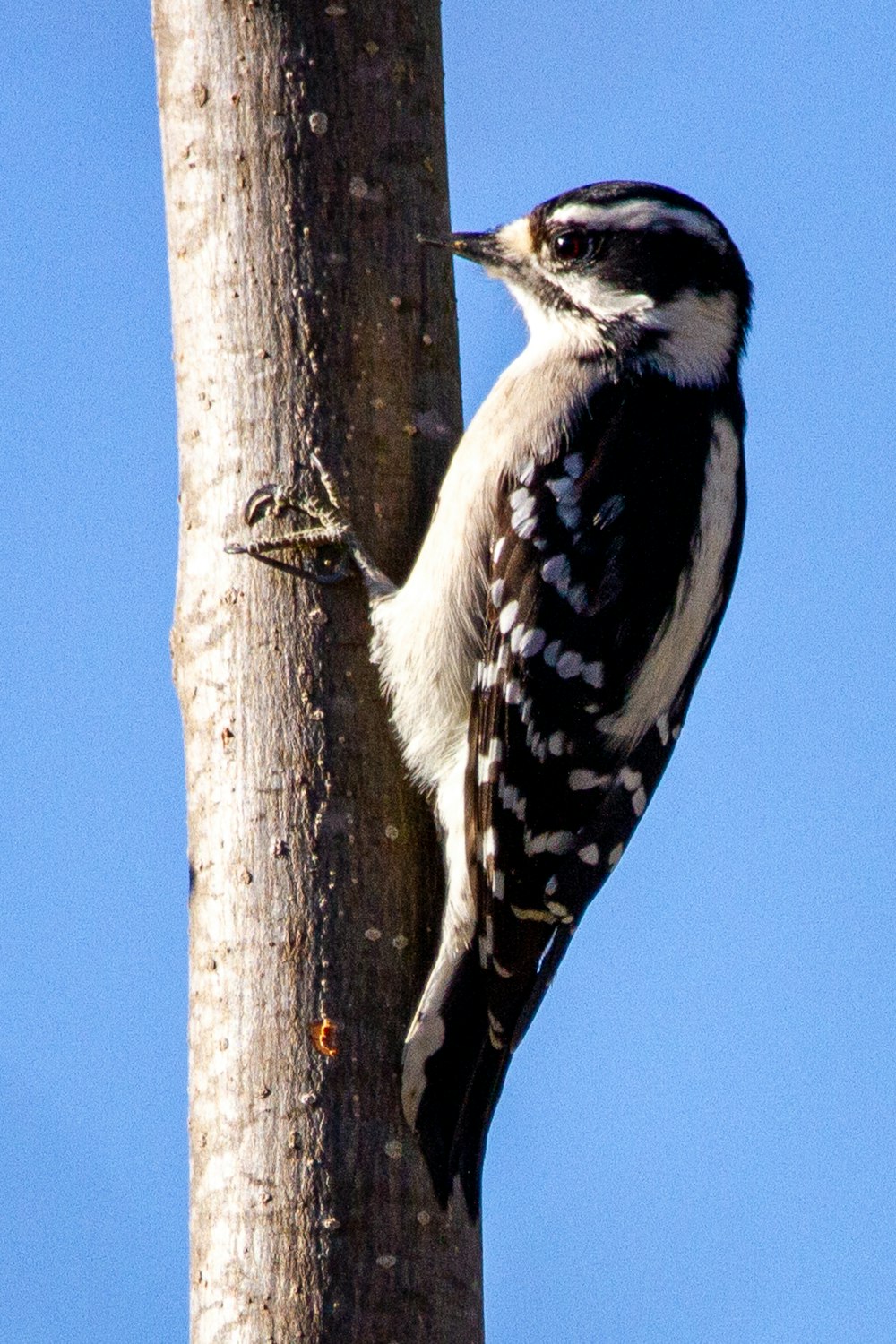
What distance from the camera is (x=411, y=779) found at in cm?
284

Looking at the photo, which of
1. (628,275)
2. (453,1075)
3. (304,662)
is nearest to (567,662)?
(304,662)

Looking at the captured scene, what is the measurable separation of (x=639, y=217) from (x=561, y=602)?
2.89 ft

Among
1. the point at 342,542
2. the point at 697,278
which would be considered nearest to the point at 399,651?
the point at 342,542

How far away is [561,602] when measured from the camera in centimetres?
305

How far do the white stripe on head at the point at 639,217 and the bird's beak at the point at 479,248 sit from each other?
139 millimetres

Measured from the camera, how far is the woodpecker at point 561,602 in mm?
2861

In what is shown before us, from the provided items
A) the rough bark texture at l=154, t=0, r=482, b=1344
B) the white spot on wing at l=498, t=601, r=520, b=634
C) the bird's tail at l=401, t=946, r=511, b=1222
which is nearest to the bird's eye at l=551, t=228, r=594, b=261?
the rough bark texture at l=154, t=0, r=482, b=1344

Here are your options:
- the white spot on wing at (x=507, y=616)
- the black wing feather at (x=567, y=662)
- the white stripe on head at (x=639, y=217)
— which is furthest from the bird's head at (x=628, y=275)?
the white spot on wing at (x=507, y=616)

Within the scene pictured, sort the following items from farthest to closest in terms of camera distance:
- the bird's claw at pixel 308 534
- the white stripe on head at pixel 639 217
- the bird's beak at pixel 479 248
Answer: the white stripe on head at pixel 639 217 → the bird's beak at pixel 479 248 → the bird's claw at pixel 308 534

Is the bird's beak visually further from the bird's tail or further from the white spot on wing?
the bird's tail

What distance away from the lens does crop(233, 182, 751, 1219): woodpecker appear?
9.39 feet

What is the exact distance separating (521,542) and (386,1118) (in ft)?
3.58

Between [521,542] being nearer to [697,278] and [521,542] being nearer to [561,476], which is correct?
[561,476]

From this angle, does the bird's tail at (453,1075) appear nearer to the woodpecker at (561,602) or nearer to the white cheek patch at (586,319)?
the woodpecker at (561,602)
